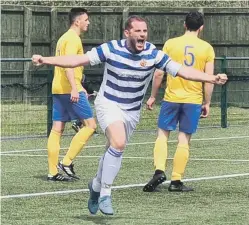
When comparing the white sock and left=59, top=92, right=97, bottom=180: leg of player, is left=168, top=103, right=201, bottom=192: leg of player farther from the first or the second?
the white sock

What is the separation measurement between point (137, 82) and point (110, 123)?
0.47 m

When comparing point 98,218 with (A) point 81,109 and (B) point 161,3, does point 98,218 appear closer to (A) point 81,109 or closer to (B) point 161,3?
(A) point 81,109

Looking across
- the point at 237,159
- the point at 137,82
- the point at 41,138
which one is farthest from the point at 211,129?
the point at 137,82

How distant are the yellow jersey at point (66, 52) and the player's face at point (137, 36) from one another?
2757mm

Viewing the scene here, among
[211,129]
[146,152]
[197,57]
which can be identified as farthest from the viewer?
[211,129]

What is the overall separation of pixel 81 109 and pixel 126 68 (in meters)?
3.02

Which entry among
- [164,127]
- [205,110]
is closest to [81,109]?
[164,127]

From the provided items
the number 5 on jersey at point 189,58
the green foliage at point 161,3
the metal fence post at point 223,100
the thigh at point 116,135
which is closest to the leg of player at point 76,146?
the number 5 on jersey at point 189,58

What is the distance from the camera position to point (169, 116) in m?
11.8

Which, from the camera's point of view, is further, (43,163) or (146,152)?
(146,152)

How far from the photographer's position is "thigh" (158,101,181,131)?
1182 cm

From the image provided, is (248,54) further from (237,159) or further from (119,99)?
(119,99)

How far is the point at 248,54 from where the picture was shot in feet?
89.3

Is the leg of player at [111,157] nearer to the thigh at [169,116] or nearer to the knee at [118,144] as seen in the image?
the knee at [118,144]
